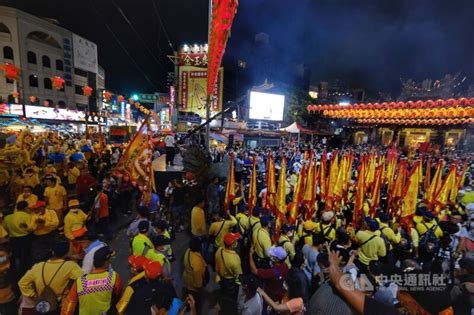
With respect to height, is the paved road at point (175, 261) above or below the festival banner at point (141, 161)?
below

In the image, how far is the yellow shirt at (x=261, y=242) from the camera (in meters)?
4.29

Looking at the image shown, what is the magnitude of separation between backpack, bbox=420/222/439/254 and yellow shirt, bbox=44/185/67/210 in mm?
8612

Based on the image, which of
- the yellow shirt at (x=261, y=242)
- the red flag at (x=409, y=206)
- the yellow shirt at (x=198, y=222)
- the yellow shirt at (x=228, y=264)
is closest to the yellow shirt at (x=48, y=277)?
the yellow shirt at (x=228, y=264)

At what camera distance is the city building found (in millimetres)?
30984

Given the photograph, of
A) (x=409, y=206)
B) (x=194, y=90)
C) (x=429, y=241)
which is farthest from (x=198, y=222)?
(x=194, y=90)

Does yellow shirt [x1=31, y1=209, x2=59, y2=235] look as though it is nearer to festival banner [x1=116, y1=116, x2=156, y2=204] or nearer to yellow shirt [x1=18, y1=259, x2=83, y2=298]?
festival banner [x1=116, y1=116, x2=156, y2=204]

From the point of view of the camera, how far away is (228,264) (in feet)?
11.8

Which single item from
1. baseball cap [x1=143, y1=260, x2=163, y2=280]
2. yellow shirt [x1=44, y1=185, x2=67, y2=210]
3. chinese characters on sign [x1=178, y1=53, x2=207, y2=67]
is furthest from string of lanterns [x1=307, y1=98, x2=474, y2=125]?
chinese characters on sign [x1=178, y1=53, x2=207, y2=67]

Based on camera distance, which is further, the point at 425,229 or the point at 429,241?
the point at 425,229

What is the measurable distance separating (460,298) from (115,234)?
25.6 ft

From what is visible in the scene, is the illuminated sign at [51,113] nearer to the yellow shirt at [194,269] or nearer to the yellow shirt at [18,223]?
the yellow shirt at [18,223]

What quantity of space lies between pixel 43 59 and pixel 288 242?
46.5 meters

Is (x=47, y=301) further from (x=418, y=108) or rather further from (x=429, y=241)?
(x=418, y=108)

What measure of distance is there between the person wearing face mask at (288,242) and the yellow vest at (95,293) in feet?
9.34
